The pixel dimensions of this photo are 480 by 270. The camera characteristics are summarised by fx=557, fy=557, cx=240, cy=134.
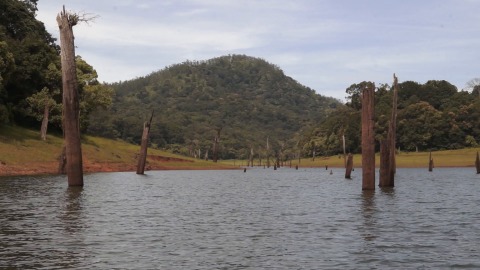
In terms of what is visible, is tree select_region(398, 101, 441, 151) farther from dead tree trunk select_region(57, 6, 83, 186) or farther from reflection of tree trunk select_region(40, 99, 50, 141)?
dead tree trunk select_region(57, 6, 83, 186)

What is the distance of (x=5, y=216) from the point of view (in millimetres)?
23953

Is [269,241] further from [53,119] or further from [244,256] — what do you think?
[53,119]

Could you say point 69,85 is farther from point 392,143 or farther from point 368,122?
point 392,143

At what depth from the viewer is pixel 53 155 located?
77125 mm

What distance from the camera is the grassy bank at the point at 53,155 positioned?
68.4 meters

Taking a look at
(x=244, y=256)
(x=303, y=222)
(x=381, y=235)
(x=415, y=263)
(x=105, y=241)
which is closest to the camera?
(x=415, y=263)

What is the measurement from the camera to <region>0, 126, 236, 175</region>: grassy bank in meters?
68.4

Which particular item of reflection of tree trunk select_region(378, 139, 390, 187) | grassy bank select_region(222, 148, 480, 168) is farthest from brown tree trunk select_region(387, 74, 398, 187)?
grassy bank select_region(222, 148, 480, 168)

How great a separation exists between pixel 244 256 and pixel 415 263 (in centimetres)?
459

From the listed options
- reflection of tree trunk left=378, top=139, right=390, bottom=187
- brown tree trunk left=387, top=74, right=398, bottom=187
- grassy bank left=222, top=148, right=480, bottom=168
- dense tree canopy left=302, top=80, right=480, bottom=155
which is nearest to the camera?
reflection of tree trunk left=378, top=139, right=390, bottom=187

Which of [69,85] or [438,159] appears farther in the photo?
[438,159]

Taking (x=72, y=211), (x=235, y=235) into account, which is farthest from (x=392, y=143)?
(x=235, y=235)

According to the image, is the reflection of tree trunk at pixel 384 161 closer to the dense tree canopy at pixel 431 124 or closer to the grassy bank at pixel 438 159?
the grassy bank at pixel 438 159

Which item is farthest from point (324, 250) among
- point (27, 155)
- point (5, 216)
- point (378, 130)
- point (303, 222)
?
point (378, 130)
